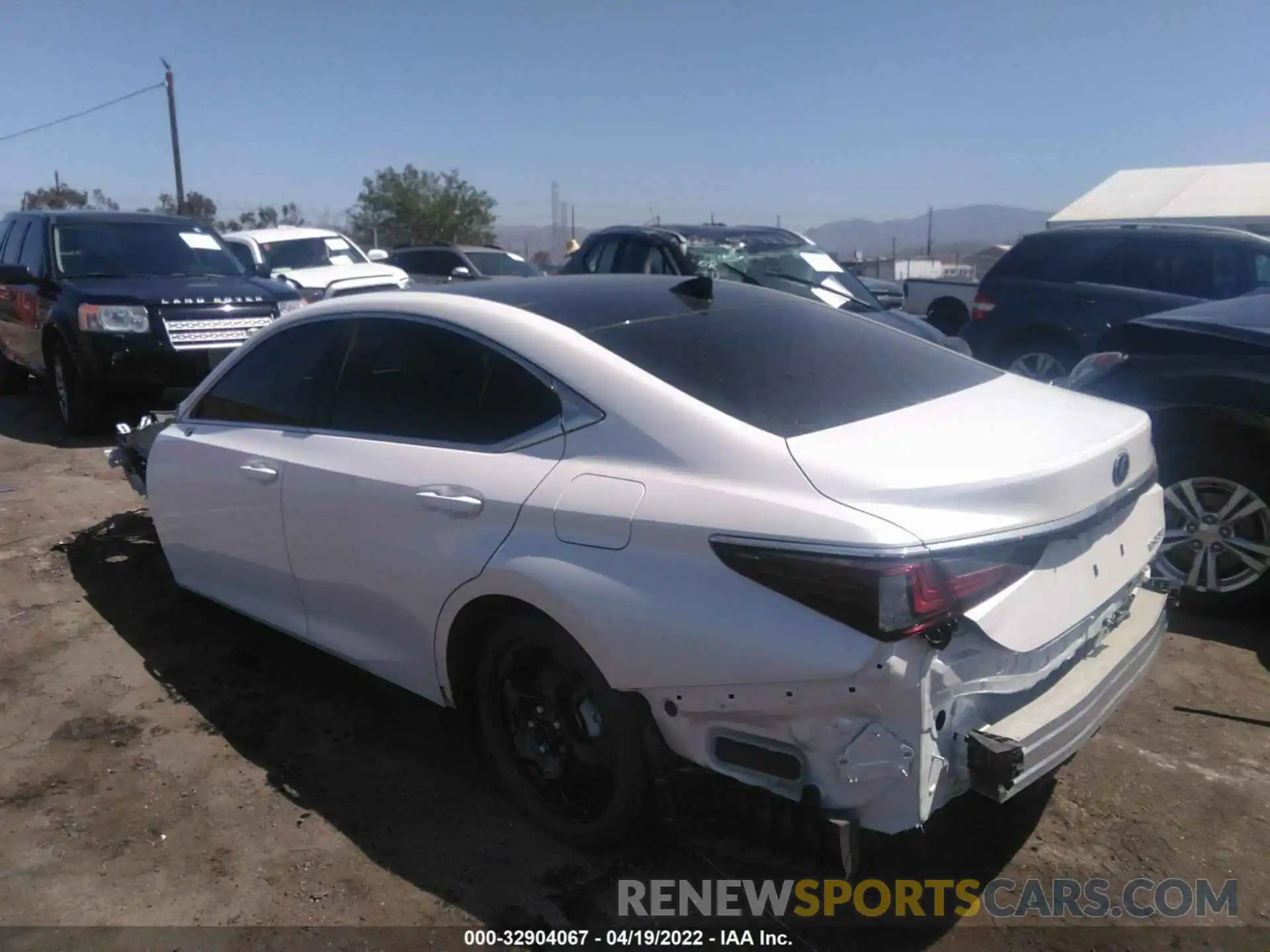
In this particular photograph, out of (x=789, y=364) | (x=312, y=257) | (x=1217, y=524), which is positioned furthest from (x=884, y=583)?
(x=312, y=257)

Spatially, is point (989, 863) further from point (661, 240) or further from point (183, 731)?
point (661, 240)

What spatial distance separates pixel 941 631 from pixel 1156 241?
7450 mm

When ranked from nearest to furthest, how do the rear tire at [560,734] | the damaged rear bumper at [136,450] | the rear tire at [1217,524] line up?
the rear tire at [560,734], the rear tire at [1217,524], the damaged rear bumper at [136,450]

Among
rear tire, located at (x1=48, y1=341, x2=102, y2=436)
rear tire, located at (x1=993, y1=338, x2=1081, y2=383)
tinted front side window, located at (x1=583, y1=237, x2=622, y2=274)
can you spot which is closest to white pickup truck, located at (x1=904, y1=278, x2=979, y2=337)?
rear tire, located at (x1=993, y1=338, x2=1081, y2=383)

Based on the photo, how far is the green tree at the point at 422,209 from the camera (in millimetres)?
43344

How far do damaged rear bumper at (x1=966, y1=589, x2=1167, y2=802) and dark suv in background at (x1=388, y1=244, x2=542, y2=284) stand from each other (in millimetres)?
15339

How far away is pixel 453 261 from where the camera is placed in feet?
59.3

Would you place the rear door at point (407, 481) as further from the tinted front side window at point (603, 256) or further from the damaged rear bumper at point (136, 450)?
the tinted front side window at point (603, 256)

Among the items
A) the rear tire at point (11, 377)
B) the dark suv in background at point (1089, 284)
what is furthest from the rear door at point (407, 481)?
the rear tire at point (11, 377)

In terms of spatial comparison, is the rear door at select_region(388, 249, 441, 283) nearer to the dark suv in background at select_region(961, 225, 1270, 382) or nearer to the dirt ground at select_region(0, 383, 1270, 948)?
the dark suv in background at select_region(961, 225, 1270, 382)

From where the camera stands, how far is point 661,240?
32.2 ft

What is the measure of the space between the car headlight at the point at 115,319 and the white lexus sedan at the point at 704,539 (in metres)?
4.80

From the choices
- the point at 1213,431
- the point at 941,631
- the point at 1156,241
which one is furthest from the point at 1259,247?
the point at 941,631

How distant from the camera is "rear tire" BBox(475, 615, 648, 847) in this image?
2.82m
